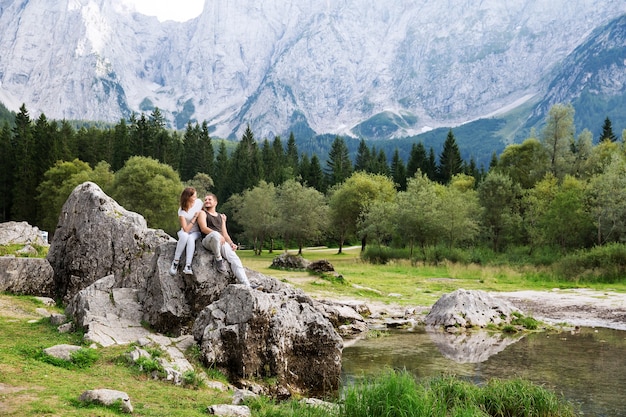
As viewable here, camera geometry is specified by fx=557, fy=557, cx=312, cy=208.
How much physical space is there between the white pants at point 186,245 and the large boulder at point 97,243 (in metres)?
4.51

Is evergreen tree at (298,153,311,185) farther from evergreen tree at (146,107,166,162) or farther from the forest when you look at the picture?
evergreen tree at (146,107,166,162)

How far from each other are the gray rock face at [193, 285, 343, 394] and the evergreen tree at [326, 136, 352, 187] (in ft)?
366

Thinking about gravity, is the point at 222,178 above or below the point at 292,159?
below

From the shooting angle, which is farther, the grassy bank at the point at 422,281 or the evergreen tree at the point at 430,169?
the evergreen tree at the point at 430,169

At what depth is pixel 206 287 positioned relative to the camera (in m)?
16.2

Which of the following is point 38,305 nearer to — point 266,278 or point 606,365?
point 266,278

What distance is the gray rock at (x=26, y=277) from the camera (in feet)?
69.4

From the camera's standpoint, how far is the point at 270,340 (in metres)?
14.4

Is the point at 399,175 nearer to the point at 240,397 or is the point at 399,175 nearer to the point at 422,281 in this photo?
the point at 422,281

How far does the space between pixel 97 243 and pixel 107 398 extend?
12774mm

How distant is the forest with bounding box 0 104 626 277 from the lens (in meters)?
53.6

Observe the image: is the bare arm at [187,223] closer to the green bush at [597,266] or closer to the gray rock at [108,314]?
the gray rock at [108,314]

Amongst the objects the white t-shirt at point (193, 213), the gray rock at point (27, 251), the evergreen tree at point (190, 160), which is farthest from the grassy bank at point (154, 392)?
the evergreen tree at point (190, 160)

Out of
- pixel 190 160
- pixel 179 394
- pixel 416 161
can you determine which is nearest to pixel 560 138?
pixel 416 161
